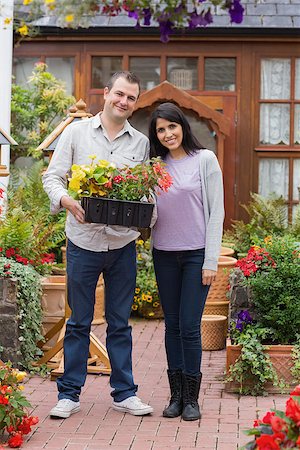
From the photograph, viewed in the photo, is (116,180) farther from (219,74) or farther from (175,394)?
(219,74)

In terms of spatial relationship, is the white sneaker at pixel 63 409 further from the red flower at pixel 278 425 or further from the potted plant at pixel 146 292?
the potted plant at pixel 146 292

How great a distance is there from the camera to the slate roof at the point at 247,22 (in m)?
11.6

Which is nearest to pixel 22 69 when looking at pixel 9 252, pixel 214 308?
pixel 214 308

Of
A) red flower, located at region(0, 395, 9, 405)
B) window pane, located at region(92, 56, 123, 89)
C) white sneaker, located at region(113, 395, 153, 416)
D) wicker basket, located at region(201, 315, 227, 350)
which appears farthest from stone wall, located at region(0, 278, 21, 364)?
window pane, located at region(92, 56, 123, 89)

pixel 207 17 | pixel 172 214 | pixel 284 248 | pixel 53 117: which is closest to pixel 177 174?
pixel 172 214

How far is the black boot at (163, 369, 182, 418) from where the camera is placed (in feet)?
20.6

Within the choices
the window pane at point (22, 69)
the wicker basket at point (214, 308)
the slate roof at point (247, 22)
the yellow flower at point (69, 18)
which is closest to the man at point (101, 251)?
the yellow flower at point (69, 18)

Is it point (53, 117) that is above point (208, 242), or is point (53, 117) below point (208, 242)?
above

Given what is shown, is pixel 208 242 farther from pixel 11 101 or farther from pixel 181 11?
pixel 11 101

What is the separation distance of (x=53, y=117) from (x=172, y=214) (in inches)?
237

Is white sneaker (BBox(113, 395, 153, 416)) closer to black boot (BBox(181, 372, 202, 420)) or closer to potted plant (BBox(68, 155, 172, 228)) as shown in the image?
black boot (BBox(181, 372, 202, 420))

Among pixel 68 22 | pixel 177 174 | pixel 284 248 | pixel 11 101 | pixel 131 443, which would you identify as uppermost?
pixel 11 101

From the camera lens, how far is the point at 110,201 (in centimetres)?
583

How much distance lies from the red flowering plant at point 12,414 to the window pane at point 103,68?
683 cm
